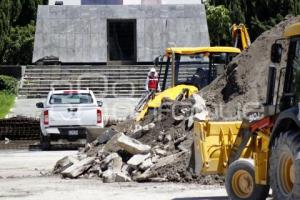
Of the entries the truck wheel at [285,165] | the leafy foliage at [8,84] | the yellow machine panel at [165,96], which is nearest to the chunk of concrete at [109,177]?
the yellow machine panel at [165,96]

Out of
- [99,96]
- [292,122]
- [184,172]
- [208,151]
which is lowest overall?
[99,96]

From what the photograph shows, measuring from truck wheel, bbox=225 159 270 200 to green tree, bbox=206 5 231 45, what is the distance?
148ft

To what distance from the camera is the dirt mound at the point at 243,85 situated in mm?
16344

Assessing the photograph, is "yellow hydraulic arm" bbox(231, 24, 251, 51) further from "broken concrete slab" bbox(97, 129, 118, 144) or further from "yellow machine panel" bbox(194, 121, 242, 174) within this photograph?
"yellow machine panel" bbox(194, 121, 242, 174)

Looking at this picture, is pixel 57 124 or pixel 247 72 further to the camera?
pixel 57 124

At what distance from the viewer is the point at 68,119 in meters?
24.7

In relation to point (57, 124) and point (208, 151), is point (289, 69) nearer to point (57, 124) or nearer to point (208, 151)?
point (208, 151)

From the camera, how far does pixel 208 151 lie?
11.9m

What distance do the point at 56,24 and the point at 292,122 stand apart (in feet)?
129

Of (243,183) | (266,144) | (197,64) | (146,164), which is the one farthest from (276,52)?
(197,64)

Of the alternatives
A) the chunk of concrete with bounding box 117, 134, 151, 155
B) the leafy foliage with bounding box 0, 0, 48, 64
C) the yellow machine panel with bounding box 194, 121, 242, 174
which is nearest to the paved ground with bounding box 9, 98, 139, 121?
the leafy foliage with bounding box 0, 0, 48, 64

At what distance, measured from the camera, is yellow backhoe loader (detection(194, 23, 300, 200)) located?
9.53 m

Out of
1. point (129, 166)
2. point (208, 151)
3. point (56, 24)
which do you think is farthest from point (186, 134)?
point (56, 24)

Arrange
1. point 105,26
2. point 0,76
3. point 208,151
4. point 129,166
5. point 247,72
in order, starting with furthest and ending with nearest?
1. point 105,26
2. point 0,76
3. point 247,72
4. point 129,166
5. point 208,151
